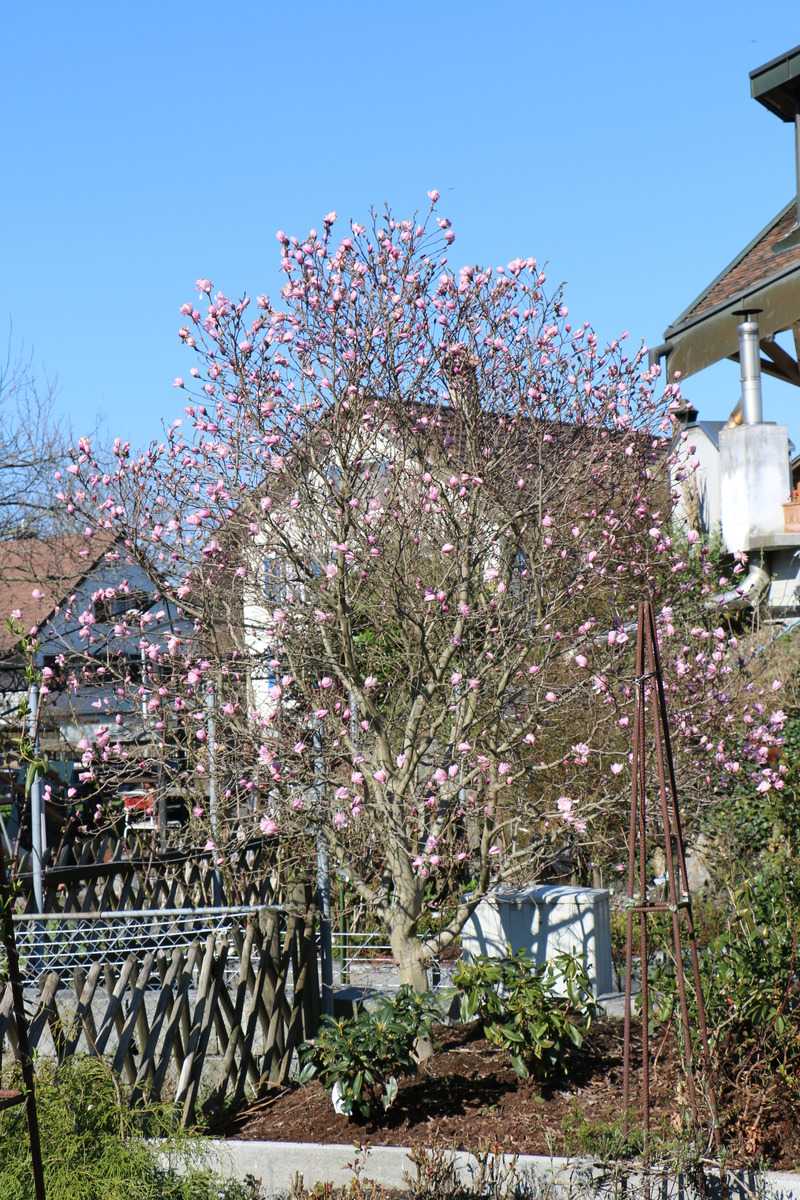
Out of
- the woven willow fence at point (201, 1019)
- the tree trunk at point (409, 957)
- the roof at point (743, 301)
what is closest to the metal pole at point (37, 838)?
the woven willow fence at point (201, 1019)

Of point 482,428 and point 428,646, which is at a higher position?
point 482,428

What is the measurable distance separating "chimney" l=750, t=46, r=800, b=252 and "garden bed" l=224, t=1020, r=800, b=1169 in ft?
36.0

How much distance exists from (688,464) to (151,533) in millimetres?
3562

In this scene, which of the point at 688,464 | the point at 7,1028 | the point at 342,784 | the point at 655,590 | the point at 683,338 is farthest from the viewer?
the point at 683,338

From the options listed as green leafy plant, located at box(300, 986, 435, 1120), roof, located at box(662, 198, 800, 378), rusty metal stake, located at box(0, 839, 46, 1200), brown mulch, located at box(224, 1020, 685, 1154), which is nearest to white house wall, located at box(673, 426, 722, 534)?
roof, located at box(662, 198, 800, 378)

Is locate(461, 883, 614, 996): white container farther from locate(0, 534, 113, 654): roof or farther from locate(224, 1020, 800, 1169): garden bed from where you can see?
locate(0, 534, 113, 654): roof

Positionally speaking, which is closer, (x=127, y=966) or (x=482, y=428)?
(x=127, y=966)

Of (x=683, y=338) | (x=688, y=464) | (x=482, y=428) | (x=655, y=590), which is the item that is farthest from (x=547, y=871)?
(x=683, y=338)

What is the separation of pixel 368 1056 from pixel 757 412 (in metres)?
9.57

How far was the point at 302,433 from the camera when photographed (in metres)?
6.83

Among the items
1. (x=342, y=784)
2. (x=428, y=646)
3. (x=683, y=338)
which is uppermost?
(x=683, y=338)

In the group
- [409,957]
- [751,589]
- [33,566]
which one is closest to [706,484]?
[751,589]

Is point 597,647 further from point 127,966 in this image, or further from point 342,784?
point 127,966

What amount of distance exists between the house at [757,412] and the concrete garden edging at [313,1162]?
25.9ft
